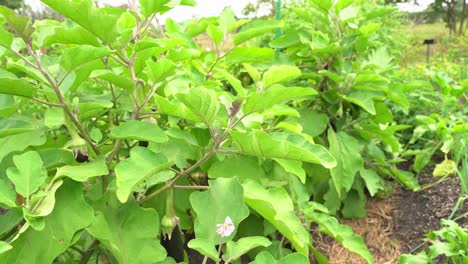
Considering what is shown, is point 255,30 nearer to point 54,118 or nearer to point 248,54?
point 248,54

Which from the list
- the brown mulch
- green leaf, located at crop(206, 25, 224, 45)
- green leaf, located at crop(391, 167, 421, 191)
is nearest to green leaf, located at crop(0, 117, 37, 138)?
green leaf, located at crop(206, 25, 224, 45)

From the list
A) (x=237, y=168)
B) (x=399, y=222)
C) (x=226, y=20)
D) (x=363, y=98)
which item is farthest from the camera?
(x=399, y=222)

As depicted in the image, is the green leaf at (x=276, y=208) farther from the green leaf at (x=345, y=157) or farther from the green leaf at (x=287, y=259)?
the green leaf at (x=345, y=157)

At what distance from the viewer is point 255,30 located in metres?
1.45

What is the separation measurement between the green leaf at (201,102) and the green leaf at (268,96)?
3.2 inches

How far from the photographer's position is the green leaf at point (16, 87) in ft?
2.95

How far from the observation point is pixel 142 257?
986mm

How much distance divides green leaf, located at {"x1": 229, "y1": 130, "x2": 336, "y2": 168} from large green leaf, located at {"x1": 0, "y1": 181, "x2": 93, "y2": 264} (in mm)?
340

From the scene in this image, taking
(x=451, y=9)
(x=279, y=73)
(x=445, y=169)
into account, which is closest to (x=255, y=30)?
(x=279, y=73)

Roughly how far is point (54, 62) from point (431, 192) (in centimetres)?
196

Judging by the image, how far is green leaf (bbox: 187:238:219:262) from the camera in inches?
34.6

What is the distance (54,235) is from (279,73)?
0.59m

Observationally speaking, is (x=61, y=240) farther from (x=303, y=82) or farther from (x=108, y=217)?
(x=303, y=82)

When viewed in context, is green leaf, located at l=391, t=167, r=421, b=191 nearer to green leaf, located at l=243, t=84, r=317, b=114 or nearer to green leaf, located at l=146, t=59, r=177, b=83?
green leaf, located at l=243, t=84, r=317, b=114
